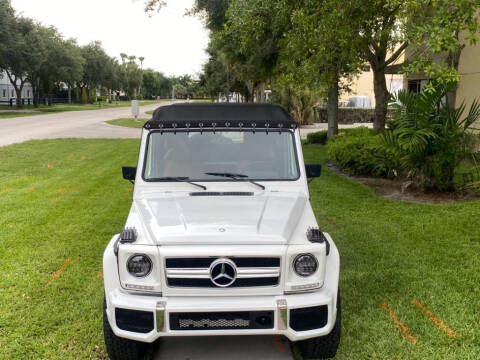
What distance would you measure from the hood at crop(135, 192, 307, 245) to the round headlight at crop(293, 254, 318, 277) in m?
0.16

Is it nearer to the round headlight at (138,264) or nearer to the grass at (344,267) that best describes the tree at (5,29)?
Answer: the grass at (344,267)

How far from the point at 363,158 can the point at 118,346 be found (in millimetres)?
9123

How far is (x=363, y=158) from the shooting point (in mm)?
11805

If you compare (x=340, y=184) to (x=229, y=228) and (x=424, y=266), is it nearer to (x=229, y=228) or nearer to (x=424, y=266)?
(x=424, y=266)

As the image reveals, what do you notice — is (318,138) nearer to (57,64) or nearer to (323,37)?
(323,37)

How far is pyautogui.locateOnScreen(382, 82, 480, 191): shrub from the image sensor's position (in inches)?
347

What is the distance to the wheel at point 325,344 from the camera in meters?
3.69

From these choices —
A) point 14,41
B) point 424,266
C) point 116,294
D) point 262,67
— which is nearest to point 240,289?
point 116,294

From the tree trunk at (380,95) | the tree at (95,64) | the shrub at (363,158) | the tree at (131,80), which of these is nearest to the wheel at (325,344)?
the shrub at (363,158)

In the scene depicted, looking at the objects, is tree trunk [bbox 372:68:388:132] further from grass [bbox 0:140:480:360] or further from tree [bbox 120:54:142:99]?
tree [bbox 120:54:142:99]

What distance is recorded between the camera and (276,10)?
12.6m

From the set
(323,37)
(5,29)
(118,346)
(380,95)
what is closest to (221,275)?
(118,346)

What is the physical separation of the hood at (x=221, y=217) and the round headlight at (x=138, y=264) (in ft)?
0.52

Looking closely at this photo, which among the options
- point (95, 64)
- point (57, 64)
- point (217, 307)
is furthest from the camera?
point (95, 64)
